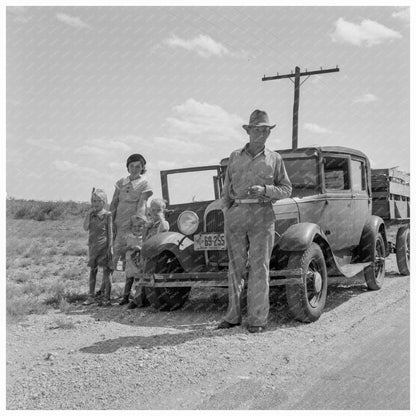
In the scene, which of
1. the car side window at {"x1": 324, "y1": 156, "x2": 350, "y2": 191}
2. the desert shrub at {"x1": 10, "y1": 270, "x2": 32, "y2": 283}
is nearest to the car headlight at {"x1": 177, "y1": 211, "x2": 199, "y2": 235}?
the car side window at {"x1": 324, "y1": 156, "x2": 350, "y2": 191}

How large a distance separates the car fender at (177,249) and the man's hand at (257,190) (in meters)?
1.84

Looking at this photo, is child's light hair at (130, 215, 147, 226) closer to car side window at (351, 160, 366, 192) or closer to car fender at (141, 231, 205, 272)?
car fender at (141, 231, 205, 272)

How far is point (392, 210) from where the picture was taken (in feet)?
33.3

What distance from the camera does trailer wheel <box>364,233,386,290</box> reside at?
327 inches

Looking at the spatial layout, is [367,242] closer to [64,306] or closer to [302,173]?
[302,173]

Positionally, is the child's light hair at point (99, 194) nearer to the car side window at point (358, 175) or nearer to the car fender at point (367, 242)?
the car side window at point (358, 175)

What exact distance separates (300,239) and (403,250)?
497cm

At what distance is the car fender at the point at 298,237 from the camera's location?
6160mm

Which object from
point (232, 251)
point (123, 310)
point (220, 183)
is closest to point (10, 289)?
point (123, 310)

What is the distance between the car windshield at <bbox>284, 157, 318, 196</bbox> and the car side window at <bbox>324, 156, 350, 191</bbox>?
27cm

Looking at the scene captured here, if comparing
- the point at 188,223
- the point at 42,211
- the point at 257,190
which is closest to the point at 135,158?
the point at 188,223

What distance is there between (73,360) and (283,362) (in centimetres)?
182

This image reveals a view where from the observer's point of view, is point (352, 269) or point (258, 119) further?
point (352, 269)

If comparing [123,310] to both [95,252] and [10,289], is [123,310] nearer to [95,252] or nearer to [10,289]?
[95,252]
